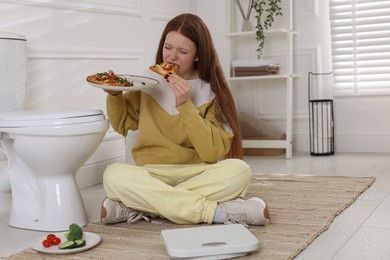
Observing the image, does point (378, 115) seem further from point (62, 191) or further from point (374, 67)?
point (62, 191)

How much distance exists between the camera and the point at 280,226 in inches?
79.9

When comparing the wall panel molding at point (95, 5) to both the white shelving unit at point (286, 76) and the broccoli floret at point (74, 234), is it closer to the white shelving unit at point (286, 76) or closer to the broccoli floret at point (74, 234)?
the white shelving unit at point (286, 76)

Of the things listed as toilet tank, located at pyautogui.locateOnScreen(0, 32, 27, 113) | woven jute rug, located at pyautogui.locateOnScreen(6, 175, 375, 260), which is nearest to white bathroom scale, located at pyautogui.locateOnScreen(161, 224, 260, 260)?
woven jute rug, located at pyautogui.locateOnScreen(6, 175, 375, 260)

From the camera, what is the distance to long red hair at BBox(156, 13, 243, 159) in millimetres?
2172

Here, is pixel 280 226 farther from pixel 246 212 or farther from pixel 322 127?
pixel 322 127

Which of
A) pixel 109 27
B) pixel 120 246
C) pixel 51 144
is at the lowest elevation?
pixel 120 246

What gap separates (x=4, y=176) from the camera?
2352 millimetres

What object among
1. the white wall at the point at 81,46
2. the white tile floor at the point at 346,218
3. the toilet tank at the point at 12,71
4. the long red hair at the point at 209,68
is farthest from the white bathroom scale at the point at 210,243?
the white wall at the point at 81,46

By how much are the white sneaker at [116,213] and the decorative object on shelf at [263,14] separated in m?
2.14

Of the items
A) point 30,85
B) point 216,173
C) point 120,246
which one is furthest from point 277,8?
point 120,246

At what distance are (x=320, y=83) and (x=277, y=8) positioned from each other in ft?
1.88

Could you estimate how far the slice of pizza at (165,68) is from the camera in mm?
2061

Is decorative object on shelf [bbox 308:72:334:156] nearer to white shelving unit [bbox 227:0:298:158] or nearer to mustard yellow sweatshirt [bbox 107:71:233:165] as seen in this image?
white shelving unit [bbox 227:0:298:158]

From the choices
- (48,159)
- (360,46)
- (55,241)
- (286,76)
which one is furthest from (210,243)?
(360,46)
